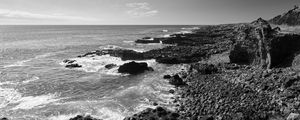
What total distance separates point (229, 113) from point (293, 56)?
15.9 metres

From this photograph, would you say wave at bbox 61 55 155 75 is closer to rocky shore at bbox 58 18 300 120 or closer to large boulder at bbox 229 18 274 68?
rocky shore at bbox 58 18 300 120

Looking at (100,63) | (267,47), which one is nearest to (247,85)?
(267,47)

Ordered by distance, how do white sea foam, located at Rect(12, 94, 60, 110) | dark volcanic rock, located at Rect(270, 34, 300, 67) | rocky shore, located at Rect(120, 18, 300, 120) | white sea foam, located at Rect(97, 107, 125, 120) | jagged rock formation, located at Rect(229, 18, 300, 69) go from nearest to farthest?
rocky shore, located at Rect(120, 18, 300, 120) → white sea foam, located at Rect(97, 107, 125, 120) → white sea foam, located at Rect(12, 94, 60, 110) → dark volcanic rock, located at Rect(270, 34, 300, 67) → jagged rock formation, located at Rect(229, 18, 300, 69)

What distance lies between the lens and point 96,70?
51031 millimetres

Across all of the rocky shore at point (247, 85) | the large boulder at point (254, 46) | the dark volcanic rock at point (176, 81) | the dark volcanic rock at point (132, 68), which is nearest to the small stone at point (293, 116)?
the rocky shore at point (247, 85)

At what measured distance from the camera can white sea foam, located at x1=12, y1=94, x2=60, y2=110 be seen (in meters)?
30.4

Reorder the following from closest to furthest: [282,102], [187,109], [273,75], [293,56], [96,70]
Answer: [282,102]
[187,109]
[273,75]
[293,56]
[96,70]

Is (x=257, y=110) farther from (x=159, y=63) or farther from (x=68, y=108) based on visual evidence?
(x=159, y=63)

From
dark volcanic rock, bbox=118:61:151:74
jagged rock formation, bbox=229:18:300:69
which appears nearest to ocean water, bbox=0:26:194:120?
dark volcanic rock, bbox=118:61:151:74

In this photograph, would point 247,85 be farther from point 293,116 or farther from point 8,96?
point 8,96

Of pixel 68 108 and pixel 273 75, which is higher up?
pixel 273 75

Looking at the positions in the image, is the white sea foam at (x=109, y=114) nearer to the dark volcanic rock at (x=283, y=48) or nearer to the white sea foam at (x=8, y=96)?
the white sea foam at (x=8, y=96)

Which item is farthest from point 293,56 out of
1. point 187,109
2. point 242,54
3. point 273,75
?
point 187,109

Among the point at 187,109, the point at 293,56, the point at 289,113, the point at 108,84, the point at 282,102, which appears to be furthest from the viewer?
the point at 108,84
